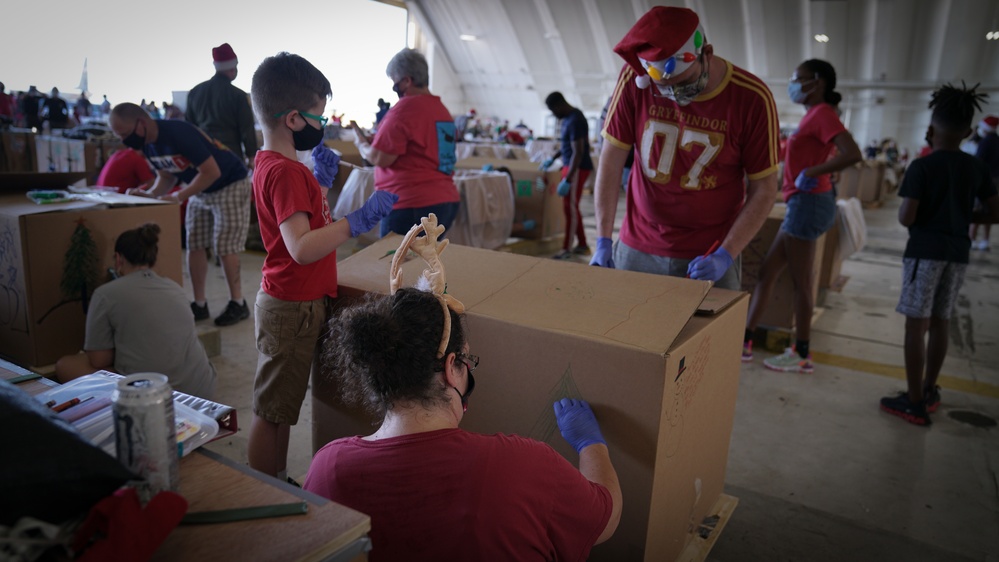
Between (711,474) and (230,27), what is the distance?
13605mm

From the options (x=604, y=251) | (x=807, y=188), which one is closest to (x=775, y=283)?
(x=807, y=188)

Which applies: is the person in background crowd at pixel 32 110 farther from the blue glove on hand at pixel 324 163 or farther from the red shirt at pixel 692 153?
the red shirt at pixel 692 153

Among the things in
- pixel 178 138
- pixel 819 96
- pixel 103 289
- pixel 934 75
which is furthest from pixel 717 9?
pixel 103 289

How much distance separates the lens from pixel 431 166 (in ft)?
11.0

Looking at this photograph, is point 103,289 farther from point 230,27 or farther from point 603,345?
point 230,27

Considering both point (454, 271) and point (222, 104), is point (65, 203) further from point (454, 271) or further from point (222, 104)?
point (454, 271)

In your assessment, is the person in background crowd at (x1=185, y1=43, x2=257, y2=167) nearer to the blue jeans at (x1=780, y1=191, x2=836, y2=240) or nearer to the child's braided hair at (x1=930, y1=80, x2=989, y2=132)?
the blue jeans at (x1=780, y1=191, x2=836, y2=240)

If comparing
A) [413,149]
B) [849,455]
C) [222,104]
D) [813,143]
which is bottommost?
[849,455]

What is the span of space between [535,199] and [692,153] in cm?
427

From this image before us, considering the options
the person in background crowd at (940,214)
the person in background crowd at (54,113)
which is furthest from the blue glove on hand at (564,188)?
the person in background crowd at (54,113)

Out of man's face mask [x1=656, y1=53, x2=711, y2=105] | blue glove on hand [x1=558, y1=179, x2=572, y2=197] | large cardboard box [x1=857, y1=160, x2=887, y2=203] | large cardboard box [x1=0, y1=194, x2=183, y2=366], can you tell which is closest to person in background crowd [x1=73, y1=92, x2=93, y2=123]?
blue glove on hand [x1=558, y1=179, x2=572, y2=197]

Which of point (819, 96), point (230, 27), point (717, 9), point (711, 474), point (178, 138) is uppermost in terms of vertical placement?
point (717, 9)

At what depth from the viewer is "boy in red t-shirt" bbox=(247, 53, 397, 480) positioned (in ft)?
A: 5.35

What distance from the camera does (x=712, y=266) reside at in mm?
2008
